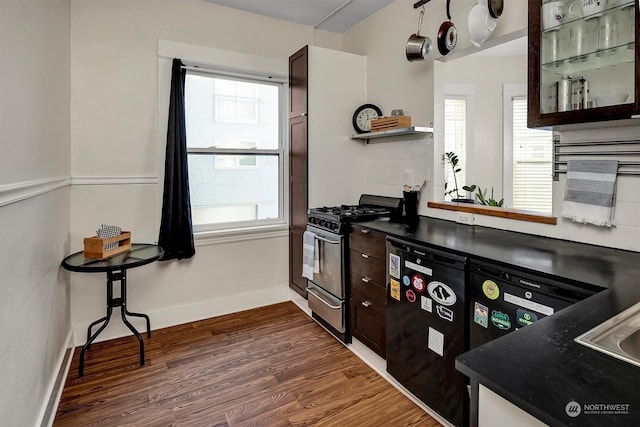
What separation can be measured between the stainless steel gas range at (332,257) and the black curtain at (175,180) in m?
1.05

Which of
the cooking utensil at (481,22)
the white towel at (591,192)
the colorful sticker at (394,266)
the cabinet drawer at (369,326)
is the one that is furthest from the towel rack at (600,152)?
the cabinet drawer at (369,326)

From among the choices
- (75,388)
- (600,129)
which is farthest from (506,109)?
(75,388)

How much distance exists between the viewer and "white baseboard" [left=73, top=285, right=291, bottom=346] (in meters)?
2.83

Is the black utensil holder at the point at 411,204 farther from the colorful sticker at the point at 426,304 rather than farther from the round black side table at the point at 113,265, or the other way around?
the round black side table at the point at 113,265

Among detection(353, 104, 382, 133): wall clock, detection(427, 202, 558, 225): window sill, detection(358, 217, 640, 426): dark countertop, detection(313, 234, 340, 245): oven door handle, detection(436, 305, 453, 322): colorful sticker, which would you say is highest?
detection(353, 104, 382, 133): wall clock

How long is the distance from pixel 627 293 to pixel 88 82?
11.0ft

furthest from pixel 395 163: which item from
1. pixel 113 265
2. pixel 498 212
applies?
pixel 113 265

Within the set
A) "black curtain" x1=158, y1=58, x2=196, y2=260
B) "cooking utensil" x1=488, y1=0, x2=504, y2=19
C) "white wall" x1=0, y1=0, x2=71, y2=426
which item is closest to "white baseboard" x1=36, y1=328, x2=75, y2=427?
"white wall" x1=0, y1=0, x2=71, y2=426

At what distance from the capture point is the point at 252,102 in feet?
11.2

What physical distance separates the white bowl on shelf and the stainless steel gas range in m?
1.53

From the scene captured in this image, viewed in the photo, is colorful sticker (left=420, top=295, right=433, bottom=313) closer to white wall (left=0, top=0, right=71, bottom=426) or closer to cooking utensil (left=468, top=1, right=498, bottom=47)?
cooking utensil (left=468, top=1, right=498, bottom=47)

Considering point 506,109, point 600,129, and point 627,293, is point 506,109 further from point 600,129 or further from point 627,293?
point 627,293

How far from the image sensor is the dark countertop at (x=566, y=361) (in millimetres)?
623
